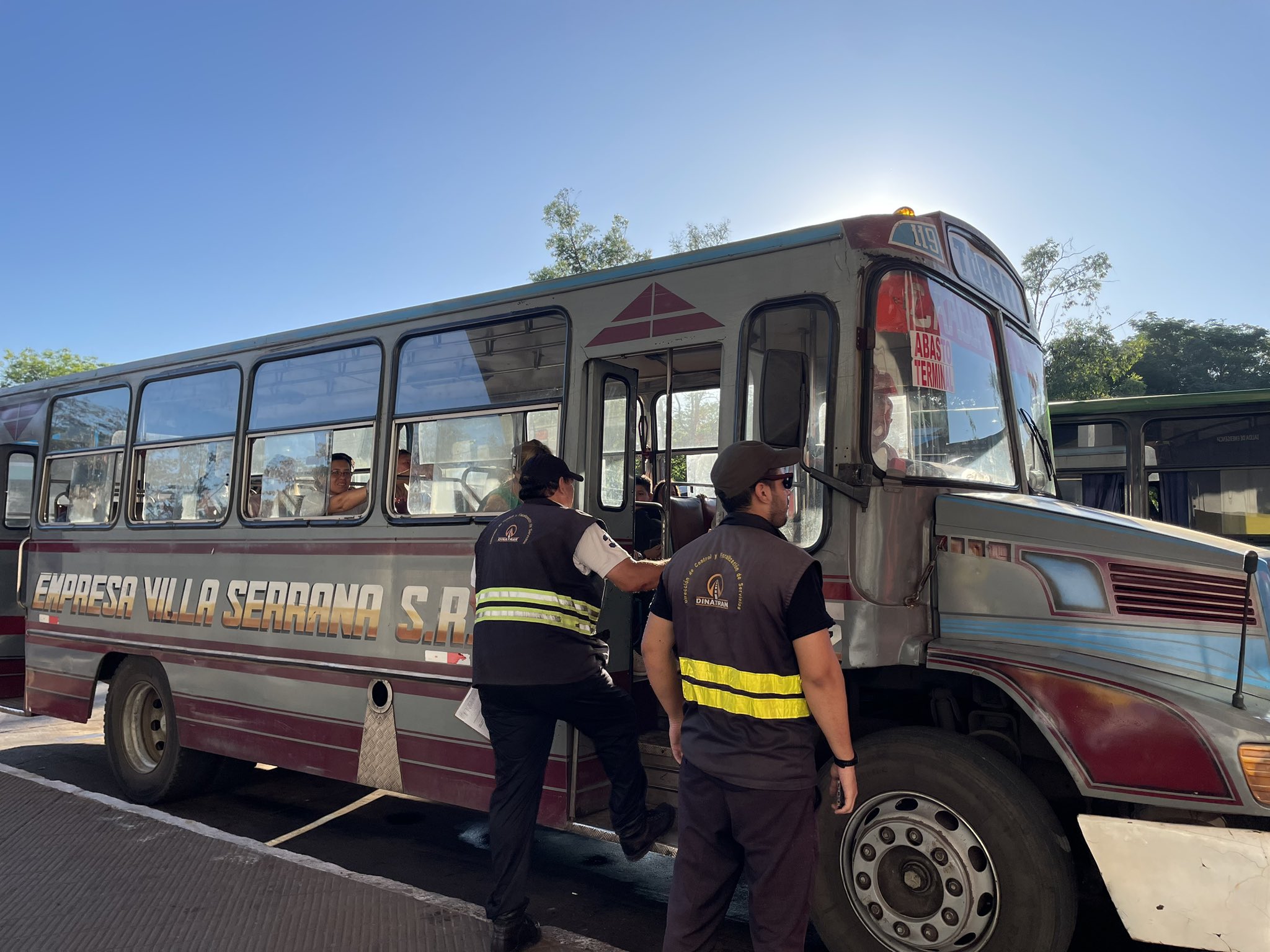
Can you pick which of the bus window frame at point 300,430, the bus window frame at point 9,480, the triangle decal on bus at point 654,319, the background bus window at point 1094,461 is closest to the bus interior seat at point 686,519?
the triangle decal on bus at point 654,319

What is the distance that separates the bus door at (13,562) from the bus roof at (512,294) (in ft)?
5.11

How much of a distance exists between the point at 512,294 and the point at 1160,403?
22.0 feet

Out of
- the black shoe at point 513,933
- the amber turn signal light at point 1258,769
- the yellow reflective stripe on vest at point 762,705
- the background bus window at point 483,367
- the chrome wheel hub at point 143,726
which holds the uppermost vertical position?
the background bus window at point 483,367

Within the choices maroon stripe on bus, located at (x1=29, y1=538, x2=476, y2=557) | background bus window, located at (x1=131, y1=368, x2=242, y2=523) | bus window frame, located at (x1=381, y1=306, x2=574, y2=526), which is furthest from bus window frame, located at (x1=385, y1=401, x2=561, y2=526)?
background bus window, located at (x1=131, y1=368, x2=242, y2=523)

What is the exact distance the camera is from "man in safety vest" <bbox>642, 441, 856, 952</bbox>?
2682mm

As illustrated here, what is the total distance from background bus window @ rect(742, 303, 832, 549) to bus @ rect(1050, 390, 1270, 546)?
16.7 ft

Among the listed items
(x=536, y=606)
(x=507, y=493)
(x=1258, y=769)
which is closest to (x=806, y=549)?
(x=536, y=606)

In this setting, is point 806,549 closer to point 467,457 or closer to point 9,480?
point 467,457

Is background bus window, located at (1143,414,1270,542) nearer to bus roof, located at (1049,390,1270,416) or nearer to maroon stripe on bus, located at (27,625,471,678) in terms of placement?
bus roof, located at (1049,390,1270,416)

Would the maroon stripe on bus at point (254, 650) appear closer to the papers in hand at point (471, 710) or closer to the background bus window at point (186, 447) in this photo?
the papers in hand at point (471, 710)

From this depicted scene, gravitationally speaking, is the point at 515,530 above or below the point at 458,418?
below

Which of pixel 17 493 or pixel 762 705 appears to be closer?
pixel 762 705

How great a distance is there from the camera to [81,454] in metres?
7.68

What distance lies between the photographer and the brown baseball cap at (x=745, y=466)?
2.91 m
